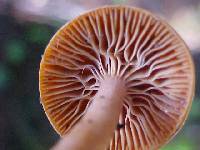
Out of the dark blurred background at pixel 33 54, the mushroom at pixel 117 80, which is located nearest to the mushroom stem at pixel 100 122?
the mushroom at pixel 117 80

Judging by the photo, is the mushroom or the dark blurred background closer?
the mushroom

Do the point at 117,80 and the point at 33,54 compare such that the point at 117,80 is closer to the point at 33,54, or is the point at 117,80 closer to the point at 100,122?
the point at 100,122

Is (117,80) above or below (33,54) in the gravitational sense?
below

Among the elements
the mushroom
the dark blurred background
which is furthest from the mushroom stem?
the dark blurred background

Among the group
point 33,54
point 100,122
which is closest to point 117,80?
point 100,122

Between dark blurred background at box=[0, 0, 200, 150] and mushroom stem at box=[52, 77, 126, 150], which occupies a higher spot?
dark blurred background at box=[0, 0, 200, 150]

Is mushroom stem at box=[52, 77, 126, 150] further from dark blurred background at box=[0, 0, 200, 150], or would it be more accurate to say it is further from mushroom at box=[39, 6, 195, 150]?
dark blurred background at box=[0, 0, 200, 150]

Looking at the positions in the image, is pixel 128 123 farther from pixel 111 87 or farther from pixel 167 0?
pixel 167 0

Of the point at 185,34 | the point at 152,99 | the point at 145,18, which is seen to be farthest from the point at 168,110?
the point at 185,34
